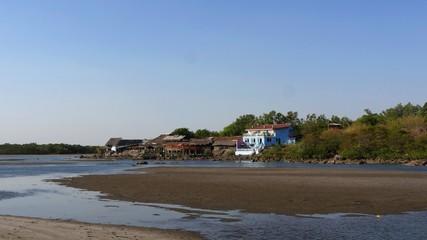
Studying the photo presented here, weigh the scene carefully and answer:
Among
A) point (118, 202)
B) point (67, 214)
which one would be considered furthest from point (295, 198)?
point (67, 214)

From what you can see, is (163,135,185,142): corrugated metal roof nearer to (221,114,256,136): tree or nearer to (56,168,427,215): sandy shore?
(221,114,256,136): tree

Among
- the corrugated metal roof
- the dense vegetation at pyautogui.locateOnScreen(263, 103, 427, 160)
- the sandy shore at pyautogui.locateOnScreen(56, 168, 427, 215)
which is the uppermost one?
the corrugated metal roof

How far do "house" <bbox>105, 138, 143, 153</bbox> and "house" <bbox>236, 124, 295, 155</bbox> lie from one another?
50.2 meters

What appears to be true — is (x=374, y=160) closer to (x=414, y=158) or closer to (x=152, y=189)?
(x=414, y=158)

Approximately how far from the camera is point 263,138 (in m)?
119

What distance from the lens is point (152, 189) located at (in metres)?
31.3

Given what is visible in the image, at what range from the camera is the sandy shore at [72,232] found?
14.2m

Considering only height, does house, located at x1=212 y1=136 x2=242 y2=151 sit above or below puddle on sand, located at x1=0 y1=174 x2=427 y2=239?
above

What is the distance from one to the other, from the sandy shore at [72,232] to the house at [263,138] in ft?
329

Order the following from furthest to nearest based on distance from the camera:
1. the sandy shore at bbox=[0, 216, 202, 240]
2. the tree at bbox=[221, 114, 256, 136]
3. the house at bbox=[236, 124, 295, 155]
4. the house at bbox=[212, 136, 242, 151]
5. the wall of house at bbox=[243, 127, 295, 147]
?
→ the tree at bbox=[221, 114, 256, 136] < the house at bbox=[212, 136, 242, 151] < the wall of house at bbox=[243, 127, 295, 147] < the house at bbox=[236, 124, 295, 155] < the sandy shore at bbox=[0, 216, 202, 240]

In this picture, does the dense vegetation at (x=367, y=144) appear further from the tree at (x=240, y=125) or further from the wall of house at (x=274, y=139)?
the tree at (x=240, y=125)

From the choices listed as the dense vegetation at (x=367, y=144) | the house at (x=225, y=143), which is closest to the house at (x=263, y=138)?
the house at (x=225, y=143)

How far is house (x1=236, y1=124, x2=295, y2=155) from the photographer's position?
11831cm

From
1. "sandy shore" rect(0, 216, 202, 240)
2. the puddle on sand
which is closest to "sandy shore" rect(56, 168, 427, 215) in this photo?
the puddle on sand
